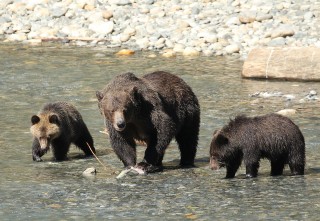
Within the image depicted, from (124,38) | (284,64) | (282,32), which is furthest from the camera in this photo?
(124,38)

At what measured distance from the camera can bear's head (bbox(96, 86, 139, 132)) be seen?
444 inches

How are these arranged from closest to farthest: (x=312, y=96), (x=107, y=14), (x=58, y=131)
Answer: (x=58, y=131) → (x=312, y=96) → (x=107, y=14)

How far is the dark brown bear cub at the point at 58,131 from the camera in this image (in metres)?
12.9

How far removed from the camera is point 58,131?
13.0 meters

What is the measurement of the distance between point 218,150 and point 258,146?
437 mm

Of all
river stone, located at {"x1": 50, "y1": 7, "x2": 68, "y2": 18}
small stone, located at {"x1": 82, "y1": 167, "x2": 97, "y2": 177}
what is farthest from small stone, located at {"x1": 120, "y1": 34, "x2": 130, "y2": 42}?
small stone, located at {"x1": 82, "y1": 167, "x2": 97, "y2": 177}

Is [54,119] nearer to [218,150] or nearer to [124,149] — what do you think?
[124,149]

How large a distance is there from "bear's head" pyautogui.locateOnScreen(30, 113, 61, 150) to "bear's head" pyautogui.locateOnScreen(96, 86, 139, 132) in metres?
1.55

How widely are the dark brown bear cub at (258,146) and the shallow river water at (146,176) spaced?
0.17 metres

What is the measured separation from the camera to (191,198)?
10383 millimetres

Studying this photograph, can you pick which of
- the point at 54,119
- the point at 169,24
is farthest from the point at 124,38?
the point at 54,119

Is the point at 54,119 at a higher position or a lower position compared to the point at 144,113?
lower

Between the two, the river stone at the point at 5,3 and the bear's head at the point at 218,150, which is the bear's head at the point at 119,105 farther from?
the river stone at the point at 5,3

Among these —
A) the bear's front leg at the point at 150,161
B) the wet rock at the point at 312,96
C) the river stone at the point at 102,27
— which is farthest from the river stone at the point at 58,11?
the bear's front leg at the point at 150,161
